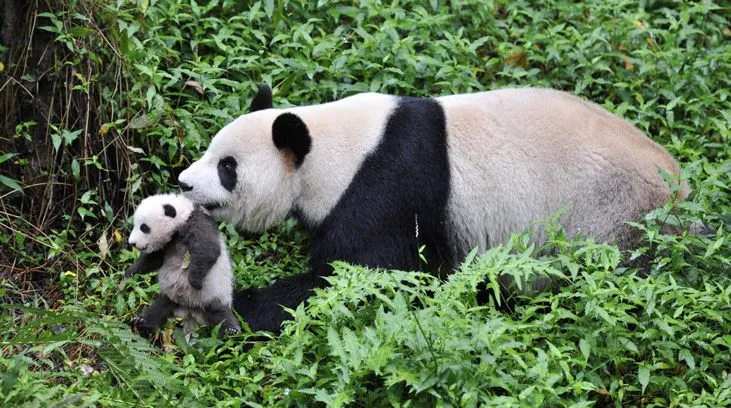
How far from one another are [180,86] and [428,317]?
3.64 meters

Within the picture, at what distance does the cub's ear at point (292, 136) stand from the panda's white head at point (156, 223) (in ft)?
2.51

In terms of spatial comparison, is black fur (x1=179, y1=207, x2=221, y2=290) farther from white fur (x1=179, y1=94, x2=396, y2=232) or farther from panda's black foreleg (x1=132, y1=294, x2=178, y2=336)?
panda's black foreleg (x1=132, y1=294, x2=178, y2=336)

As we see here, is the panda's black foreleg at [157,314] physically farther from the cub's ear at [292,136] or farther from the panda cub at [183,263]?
the cub's ear at [292,136]

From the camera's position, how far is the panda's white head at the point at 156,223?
628 centimetres

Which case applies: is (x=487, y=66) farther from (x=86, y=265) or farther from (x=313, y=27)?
(x=86, y=265)

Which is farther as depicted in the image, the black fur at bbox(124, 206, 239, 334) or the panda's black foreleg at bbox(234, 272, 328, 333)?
the panda's black foreleg at bbox(234, 272, 328, 333)

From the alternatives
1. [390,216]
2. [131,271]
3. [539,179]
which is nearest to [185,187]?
[131,271]

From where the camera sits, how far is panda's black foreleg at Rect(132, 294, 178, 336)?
6461 mm

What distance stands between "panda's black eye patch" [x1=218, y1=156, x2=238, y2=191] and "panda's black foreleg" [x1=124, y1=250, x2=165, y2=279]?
60 centimetres

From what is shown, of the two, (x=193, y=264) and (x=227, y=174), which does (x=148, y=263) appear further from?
(x=227, y=174)

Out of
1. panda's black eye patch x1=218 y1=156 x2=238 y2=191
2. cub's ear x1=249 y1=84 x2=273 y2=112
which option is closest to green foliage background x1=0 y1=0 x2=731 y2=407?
cub's ear x1=249 y1=84 x2=273 y2=112

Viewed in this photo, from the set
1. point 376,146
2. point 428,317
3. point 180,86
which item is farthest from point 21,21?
point 428,317

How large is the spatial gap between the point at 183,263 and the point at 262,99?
139 centimetres

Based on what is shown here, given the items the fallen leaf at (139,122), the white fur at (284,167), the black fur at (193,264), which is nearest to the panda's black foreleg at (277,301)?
the black fur at (193,264)
